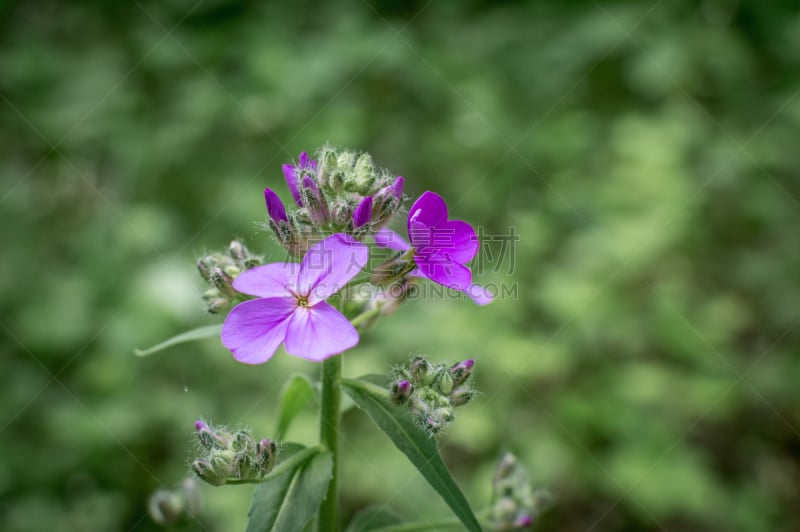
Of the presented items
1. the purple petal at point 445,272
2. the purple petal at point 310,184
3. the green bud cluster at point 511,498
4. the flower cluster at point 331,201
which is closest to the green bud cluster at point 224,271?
the flower cluster at point 331,201

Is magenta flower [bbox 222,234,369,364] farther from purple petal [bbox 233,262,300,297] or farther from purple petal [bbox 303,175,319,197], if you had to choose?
purple petal [bbox 303,175,319,197]

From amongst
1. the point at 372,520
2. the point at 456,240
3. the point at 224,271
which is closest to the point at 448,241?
the point at 456,240

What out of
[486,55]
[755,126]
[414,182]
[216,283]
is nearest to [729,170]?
[755,126]

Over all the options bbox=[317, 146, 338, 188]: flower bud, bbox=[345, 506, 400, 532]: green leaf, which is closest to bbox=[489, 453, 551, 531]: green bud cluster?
bbox=[345, 506, 400, 532]: green leaf

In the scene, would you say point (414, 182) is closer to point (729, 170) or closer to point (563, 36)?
point (563, 36)

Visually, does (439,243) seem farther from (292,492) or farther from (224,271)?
(292,492)

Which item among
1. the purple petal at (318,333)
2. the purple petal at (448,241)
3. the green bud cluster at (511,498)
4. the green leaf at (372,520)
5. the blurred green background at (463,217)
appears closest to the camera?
the purple petal at (318,333)

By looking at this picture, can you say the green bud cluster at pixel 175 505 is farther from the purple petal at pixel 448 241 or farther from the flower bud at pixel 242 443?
the purple petal at pixel 448 241
